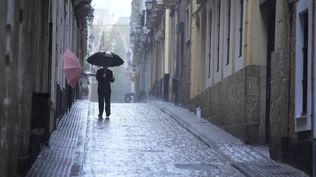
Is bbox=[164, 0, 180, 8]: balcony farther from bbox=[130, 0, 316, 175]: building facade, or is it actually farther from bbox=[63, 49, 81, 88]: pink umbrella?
bbox=[63, 49, 81, 88]: pink umbrella

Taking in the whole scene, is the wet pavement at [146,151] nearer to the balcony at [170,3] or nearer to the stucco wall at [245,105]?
the stucco wall at [245,105]

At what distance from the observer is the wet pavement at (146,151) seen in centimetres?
1157

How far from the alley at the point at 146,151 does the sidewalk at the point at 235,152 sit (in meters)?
0.20

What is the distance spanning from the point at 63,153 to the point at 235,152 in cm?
362

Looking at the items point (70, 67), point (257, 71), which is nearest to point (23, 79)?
point (257, 71)

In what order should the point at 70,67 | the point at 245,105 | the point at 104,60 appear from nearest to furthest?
the point at 245,105 < the point at 70,67 < the point at 104,60

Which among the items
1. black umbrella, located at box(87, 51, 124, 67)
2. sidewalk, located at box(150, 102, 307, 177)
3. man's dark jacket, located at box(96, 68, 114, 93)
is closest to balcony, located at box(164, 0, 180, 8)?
black umbrella, located at box(87, 51, 124, 67)

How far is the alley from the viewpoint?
38.5ft

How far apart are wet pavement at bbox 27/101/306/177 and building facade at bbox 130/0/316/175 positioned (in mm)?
473

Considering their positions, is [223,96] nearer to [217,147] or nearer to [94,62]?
→ [217,147]

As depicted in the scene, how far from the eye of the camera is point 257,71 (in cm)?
1562

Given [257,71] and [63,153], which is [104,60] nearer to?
[257,71]

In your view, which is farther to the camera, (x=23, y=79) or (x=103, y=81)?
(x=103, y=81)

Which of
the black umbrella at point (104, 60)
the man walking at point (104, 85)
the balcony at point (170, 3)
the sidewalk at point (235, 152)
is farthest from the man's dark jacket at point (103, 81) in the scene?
the balcony at point (170, 3)
